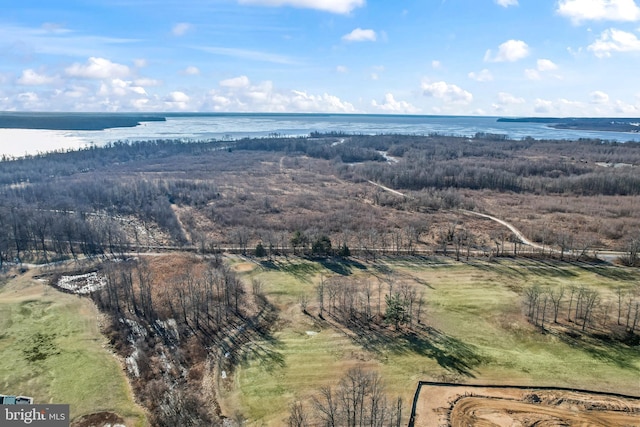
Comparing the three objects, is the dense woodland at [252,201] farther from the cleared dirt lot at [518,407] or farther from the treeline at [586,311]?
the cleared dirt lot at [518,407]

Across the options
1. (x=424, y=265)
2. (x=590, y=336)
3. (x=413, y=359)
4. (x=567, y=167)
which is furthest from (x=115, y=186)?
(x=567, y=167)

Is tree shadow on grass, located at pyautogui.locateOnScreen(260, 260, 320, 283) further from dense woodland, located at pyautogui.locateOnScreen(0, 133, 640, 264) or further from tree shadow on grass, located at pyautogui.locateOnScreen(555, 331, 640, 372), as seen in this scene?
tree shadow on grass, located at pyautogui.locateOnScreen(555, 331, 640, 372)

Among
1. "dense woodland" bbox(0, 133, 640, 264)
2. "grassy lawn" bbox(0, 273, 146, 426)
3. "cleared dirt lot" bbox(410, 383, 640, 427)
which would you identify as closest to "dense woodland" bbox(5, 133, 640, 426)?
"dense woodland" bbox(0, 133, 640, 264)

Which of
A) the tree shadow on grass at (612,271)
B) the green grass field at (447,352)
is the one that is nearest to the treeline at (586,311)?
the green grass field at (447,352)

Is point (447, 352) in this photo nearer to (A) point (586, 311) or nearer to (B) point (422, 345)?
(B) point (422, 345)

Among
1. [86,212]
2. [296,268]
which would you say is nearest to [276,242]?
[296,268]

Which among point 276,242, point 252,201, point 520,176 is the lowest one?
point 276,242
